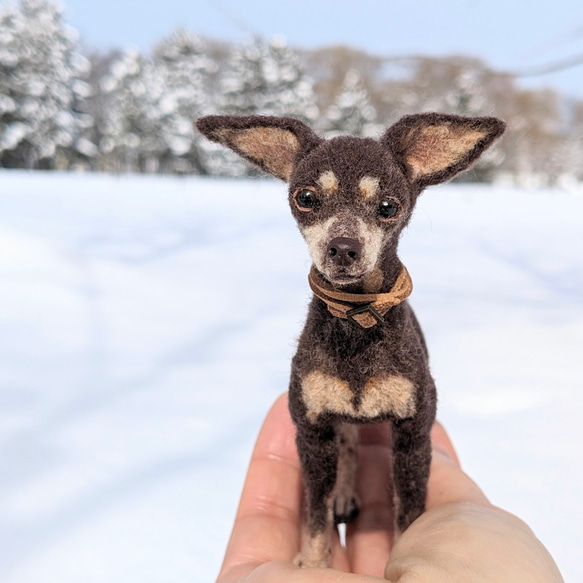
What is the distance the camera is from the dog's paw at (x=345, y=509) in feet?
4.25

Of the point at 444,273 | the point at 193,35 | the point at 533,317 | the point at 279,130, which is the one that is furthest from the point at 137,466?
the point at 193,35

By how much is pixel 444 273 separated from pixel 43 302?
2412 millimetres

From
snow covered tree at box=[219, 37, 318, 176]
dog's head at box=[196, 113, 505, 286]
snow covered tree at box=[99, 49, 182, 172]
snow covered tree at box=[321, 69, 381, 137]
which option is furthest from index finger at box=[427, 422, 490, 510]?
snow covered tree at box=[99, 49, 182, 172]

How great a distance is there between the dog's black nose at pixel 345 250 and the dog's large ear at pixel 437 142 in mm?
253

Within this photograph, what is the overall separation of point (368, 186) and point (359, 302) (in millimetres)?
212

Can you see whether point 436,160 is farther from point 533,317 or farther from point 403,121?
point 533,317

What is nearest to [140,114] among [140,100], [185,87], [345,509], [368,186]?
[140,100]

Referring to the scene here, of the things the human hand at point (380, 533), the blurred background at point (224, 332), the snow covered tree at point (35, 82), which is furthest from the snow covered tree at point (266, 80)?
the human hand at point (380, 533)

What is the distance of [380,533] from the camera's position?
1.30 metres

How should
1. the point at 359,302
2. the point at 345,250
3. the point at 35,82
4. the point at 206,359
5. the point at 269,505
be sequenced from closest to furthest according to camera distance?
the point at 345,250, the point at 359,302, the point at 269,505, the point at 206,359, the point at 35,82

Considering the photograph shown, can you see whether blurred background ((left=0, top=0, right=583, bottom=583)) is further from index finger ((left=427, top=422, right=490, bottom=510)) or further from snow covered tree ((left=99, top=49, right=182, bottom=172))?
snow covered tree ((left=99, top=49, right=182, bottom=172))

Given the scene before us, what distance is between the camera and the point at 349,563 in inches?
50.9

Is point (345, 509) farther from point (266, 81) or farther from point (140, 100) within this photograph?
point (140, 100)

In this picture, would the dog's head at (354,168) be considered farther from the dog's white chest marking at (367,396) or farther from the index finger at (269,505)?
the index finger at (269,505)
